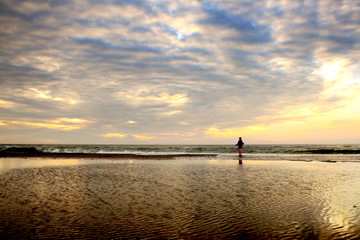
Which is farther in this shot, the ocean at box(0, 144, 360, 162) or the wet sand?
the ocean at box(0, 144, 360, 162)

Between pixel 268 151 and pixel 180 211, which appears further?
pixel 268 151

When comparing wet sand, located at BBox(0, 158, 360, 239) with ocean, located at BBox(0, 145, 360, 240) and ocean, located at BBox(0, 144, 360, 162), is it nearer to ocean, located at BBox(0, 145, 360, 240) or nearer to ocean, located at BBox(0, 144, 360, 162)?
ocean, located at BBox(0, 145, 360, 240)

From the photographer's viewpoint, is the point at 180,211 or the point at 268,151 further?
the point at 268,151

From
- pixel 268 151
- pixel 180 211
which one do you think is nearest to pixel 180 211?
pixel 180 211

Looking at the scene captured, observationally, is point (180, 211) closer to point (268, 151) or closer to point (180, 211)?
point (180, 211)

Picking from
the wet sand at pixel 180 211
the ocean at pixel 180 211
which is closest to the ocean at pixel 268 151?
the ocean at pixel 180 211

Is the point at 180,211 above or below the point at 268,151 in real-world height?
below

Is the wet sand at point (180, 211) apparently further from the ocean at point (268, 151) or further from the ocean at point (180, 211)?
the ocean at point (268, 151)

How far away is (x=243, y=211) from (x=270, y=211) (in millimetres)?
863

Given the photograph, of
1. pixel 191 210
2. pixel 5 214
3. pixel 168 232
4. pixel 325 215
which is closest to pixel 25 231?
pixel 5 214

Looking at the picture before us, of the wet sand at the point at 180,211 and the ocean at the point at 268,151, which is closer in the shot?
the wet sand at the point at 180,211

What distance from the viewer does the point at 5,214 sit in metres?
7.54

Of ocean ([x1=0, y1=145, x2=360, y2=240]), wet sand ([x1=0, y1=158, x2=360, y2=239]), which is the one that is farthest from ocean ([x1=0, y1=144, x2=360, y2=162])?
wet sand ([x1=0, y1=158, x2=360, y2=239])

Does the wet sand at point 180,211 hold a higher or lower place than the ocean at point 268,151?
lower
